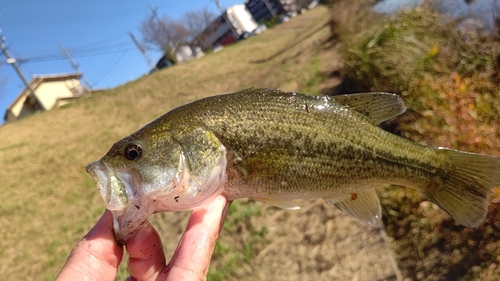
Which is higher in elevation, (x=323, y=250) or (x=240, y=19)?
(x=240, y=19)

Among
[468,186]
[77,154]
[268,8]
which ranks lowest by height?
[468,186]

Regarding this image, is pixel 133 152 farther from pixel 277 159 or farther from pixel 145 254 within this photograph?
pixel 277 159

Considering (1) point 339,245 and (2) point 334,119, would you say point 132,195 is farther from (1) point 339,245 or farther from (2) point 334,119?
(1) point 339,245

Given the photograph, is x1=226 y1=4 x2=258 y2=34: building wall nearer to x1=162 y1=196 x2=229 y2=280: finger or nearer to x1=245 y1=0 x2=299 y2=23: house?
x1=245 y1=0 x2=299 y2=23: house

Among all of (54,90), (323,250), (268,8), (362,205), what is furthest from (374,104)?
(268,8)

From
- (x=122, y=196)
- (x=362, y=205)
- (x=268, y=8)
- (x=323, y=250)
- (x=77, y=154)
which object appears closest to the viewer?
(x=122, y=196)

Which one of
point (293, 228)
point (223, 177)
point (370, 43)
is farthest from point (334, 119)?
point (370, 43)
